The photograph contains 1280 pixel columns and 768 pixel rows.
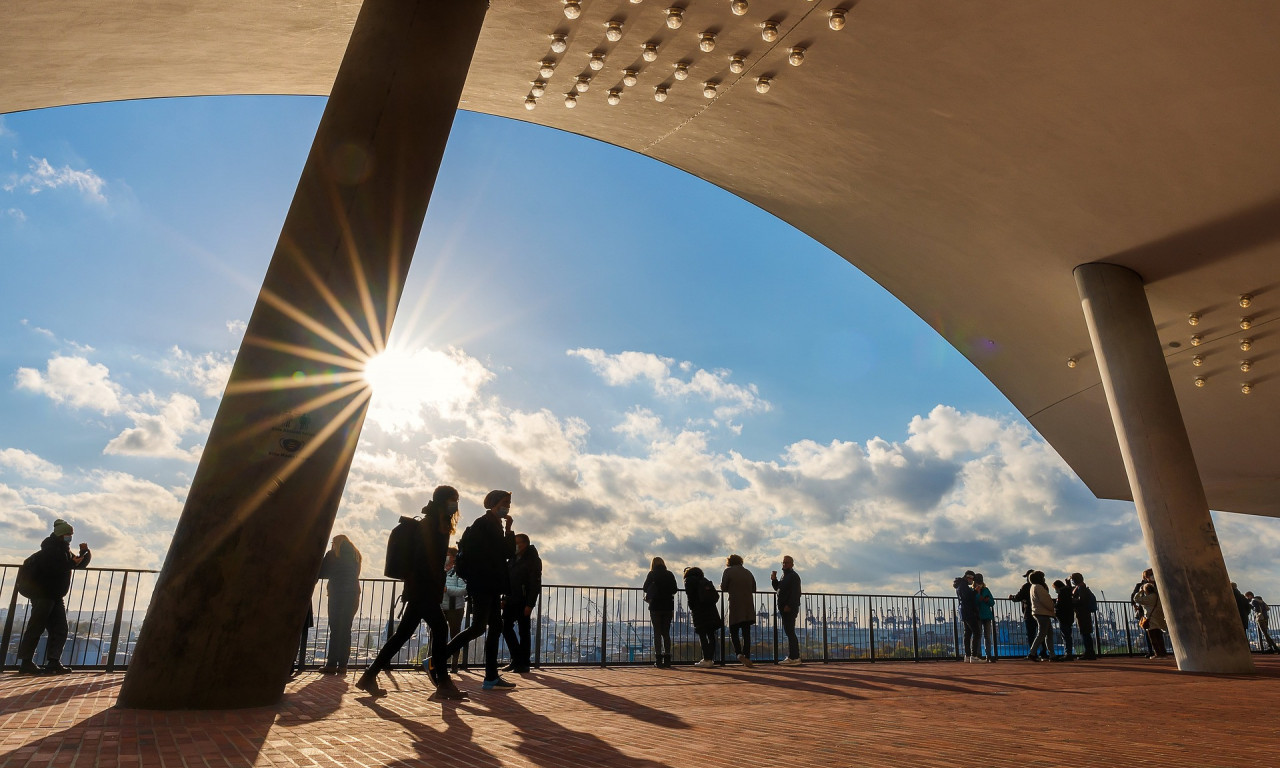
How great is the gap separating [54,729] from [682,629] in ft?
34.5

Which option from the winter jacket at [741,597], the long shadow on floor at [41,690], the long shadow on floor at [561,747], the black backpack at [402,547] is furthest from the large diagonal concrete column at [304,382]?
the winter jacket at [741,597]

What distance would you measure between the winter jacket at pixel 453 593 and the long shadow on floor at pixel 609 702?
1637 mm

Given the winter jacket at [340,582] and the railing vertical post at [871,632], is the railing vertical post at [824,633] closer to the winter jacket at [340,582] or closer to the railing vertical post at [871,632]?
the railing vertical post at [871,632]

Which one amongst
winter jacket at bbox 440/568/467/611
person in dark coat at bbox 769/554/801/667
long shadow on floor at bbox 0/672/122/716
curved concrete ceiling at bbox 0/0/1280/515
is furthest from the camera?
person in dark coat at bbox 769/554/801/667

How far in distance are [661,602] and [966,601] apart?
6.39 metres

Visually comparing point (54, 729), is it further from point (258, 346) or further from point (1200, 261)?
point (1200, 261)

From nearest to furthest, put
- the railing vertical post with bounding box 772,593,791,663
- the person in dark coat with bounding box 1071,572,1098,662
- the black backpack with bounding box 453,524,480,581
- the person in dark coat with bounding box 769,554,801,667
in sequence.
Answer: the black backpack with bounding box 453,524,480,581, the person in dark coat with bounding box 769,554,801,667, the railing vertical post with bounding box 772,593,791,663, the person in dark coat with bounding box 1071,572,1098,662

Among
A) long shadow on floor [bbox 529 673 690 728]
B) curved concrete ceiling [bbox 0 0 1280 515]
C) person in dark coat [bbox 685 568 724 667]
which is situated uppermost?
curved concrete ceiling [bbox 0 0 1280 515]

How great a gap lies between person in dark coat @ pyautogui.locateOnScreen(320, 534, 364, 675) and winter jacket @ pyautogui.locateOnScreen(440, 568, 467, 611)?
1.12 meters

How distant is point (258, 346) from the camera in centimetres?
527

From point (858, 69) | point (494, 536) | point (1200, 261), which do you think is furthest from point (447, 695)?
point (1200, 261)

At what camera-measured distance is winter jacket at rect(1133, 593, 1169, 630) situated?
14750 mm

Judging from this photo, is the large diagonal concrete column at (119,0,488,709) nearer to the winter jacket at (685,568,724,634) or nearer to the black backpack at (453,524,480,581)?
the black backpack at (453,524,480,581)

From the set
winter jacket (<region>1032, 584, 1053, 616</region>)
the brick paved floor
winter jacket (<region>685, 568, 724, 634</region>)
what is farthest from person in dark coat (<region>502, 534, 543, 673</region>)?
winter jacket (<region>1032, 584, 1053, 616</region>)
